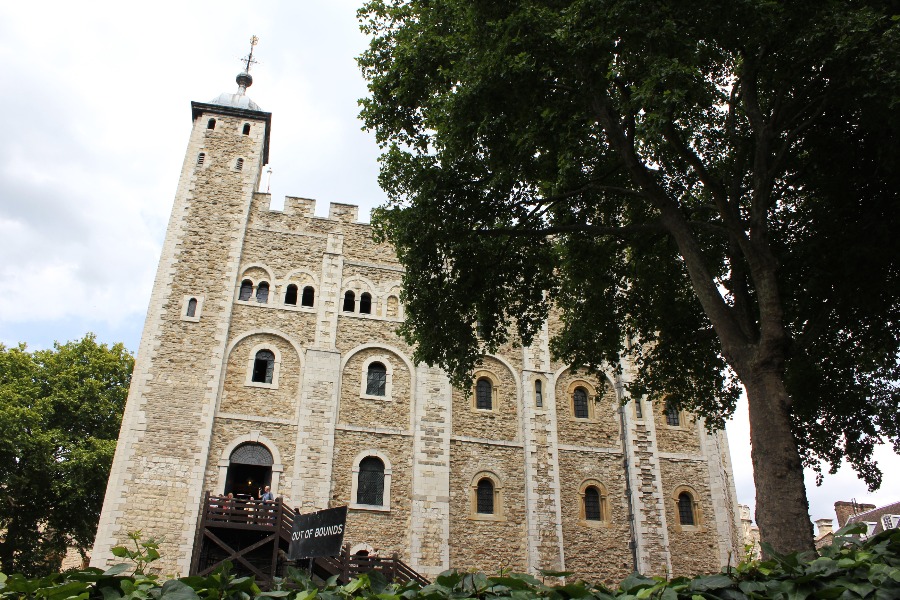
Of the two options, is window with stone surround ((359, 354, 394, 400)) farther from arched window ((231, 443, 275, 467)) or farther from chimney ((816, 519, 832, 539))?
chimney ((816, 519, 832, 539))

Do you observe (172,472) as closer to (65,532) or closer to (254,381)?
(254,381)

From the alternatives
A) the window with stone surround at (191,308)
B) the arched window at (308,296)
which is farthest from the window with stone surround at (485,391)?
the window with stone surround at (191,308)

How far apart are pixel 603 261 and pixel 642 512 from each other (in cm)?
1048

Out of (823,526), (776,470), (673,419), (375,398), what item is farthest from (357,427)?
(823,526)

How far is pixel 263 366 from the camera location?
67.1 ft

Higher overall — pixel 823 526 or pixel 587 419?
pixel 587 419

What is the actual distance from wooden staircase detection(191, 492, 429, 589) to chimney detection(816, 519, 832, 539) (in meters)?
32.4

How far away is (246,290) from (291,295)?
137 cm

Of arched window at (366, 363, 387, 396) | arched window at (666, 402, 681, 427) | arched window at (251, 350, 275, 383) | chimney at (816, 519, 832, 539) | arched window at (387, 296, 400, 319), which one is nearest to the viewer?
arched window at (251, 350, 275, 383)

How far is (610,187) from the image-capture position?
11.7 m

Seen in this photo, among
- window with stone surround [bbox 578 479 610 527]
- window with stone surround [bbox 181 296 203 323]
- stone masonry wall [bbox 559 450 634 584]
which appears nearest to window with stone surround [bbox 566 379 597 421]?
stone masonry wall [bbox 559 450 634 584]

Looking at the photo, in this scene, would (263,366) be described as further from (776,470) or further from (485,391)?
(776,470)

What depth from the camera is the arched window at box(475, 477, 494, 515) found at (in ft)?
65.9

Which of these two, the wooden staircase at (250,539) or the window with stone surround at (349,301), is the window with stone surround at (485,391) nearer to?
the window with stone surround at (349,301)
